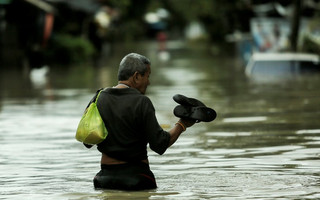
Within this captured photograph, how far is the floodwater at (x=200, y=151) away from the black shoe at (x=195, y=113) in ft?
2.38

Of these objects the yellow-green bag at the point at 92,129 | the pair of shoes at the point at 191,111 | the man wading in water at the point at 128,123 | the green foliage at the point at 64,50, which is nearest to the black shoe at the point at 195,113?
the pair of shoes at the point at 191,111

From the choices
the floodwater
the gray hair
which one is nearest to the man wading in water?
the gray hair

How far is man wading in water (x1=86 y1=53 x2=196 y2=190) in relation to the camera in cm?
873

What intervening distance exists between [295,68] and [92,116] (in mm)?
25357

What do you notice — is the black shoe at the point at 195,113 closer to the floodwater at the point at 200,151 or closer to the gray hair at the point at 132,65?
the gray hair at the point at 132,65

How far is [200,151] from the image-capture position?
12.7 meters

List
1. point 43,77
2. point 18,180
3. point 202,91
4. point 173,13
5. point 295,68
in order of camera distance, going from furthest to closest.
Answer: point 173,13, point 43,77, point 295,68, point 202,91, point 18,180

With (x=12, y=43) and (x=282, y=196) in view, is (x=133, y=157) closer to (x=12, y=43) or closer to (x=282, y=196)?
(x=282, y=196)

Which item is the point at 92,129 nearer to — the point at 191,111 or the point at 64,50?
the point at 191,111

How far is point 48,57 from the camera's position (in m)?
50.2

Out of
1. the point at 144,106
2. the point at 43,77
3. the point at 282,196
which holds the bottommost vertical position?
the point at 43,77

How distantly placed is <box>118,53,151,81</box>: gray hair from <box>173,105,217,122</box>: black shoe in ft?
1.69

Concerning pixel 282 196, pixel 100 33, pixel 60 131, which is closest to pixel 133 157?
pixel 282 196

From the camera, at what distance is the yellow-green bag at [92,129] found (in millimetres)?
8703
